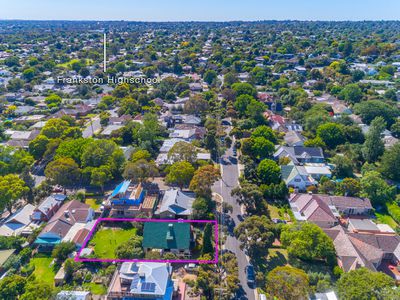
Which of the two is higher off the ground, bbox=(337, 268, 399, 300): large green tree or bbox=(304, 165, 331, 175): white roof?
bbox=(304, 165, 331, 175): white roof

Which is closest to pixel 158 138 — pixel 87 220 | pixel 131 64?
pixel 87 220

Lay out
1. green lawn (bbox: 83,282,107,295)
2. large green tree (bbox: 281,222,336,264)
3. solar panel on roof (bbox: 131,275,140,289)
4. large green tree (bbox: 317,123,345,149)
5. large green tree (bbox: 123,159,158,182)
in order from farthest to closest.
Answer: large green tree (bbox: 317,123,345,149)
large green tree (bbox: 123,159,158,182)
large green tree (bbox: 281,222,336,264)
green lawn (bbox: 83,282,107,295)
solar panel on roof (bbox: 131,275,140,289)

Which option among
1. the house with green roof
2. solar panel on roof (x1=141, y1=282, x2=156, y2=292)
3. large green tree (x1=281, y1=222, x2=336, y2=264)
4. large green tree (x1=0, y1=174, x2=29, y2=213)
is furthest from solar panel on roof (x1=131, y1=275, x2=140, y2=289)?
large green tree (x1=0, y1=174, x2=29, y2=213)

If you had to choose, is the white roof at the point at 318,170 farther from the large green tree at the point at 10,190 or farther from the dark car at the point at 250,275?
the large green tree at the point at 10,190

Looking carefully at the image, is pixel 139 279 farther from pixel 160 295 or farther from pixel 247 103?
pixel 247 103

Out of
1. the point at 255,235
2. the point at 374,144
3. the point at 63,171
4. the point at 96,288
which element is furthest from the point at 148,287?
the point at 374,144

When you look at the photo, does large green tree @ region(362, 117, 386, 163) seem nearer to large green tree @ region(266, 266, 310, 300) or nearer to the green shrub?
the green shrub

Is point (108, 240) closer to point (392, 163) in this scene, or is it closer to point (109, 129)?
point (109, 129)
